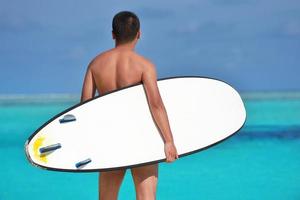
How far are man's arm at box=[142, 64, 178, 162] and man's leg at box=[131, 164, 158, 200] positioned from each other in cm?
14

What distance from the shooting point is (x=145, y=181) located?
11.3 ft

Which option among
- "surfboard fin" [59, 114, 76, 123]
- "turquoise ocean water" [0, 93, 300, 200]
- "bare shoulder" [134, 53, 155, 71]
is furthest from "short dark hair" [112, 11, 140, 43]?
"turquoise ocean water" [0, 93, 300, 200]

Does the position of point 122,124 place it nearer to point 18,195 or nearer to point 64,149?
point 64,149

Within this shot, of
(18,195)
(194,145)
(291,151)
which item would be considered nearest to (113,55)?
(194,145)

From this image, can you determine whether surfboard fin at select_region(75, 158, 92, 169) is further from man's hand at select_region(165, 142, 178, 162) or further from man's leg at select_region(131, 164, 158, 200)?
man's hand at select_region(165, 142, 178, 162)

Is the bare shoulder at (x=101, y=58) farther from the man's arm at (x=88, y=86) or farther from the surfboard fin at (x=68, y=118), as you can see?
the surfboard fin at (x=68, y=118)

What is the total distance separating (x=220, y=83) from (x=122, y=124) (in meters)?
0.67

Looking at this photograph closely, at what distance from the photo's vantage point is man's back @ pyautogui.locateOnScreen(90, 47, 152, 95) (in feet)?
10.9

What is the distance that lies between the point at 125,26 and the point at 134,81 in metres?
0.27

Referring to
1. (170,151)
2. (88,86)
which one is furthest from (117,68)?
(170,151)

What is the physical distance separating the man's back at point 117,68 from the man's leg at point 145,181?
43cm

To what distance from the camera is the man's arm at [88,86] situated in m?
3.43

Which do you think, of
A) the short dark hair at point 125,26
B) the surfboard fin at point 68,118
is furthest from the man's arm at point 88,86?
the short dark hair at point 125,26

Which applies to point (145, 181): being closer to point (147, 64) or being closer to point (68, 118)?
point (68, 118)
